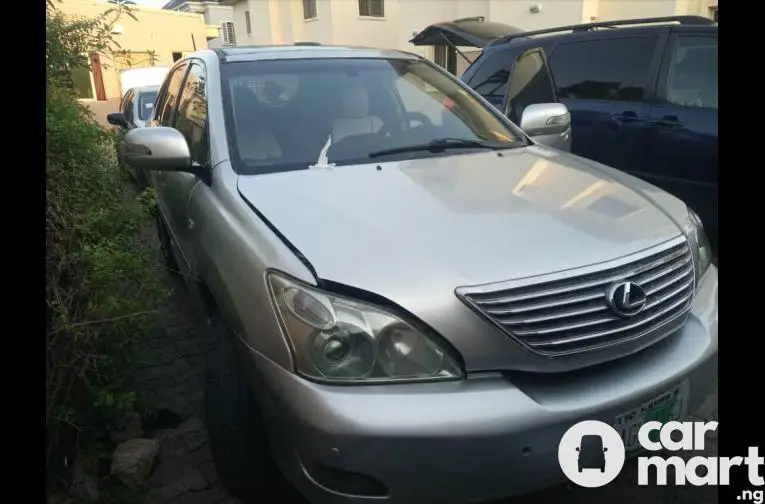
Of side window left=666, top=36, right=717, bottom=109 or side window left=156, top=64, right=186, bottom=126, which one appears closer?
side window left=156, top=64, right=186, bottom=126

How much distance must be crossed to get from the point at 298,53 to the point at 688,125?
2914 mm

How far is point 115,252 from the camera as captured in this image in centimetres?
241

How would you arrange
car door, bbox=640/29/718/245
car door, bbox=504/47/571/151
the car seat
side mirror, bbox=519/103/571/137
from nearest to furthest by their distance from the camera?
the car seat < side mirror, bbox=519/103/571/137 < car door, bbox=640/29/718/245 < car door, bbox=504/47/571/151

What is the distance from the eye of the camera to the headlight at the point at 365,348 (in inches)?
70.2

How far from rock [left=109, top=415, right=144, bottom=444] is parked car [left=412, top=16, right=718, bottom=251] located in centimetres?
393

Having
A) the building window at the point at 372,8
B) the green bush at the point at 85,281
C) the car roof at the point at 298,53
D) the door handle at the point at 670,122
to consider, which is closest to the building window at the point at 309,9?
the building window at the point at 372,8

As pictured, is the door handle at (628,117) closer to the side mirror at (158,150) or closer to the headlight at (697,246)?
the headlight at (697,246)

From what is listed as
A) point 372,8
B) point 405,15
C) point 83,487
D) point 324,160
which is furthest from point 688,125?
point 372,8

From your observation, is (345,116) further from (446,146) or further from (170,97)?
(170,97)

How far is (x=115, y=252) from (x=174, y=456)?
0.95 m

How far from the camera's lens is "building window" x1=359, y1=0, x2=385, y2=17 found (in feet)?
67.1

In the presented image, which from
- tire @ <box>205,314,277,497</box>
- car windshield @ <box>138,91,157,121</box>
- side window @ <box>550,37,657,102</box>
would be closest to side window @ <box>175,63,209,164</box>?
tire @ <box>205,314,277,497</box>

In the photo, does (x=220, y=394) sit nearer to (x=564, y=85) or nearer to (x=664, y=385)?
(x=664, y=385)

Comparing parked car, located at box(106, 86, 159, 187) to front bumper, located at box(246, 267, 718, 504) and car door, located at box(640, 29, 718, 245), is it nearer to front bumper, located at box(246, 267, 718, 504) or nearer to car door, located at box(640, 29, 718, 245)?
car door, located at box(640, 29, 718, 245)
